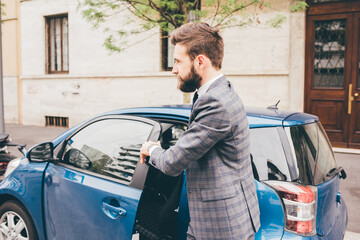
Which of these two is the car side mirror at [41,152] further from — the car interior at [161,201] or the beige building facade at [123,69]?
the beige building facade at [123,69]

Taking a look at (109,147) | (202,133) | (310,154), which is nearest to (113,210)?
(109,147)

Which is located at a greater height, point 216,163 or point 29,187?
point 216,163

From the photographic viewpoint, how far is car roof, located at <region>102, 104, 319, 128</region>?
2.31m

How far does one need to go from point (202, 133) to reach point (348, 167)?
6.31m

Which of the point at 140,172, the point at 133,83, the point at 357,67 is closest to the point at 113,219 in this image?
the point at 140,172

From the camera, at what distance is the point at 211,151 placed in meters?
1.74

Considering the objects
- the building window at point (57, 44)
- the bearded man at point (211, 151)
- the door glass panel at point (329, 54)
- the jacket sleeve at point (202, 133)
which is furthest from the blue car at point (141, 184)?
the building window at point (57, 44)

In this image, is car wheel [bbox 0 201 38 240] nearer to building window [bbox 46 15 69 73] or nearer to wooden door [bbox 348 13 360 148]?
wooden door [bbox 348 13 360 148]

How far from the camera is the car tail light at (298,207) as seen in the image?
2.06 meters

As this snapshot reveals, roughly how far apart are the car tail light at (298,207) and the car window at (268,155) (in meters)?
0.08

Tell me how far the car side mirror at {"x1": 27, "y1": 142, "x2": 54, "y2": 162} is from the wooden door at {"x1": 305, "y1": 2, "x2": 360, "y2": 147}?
24.2 feet

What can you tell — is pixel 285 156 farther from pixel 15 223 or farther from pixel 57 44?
pixel 57 44

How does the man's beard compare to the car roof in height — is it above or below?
above

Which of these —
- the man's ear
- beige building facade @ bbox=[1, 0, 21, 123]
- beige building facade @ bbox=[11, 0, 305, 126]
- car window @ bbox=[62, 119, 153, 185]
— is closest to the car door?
car window @ bbox=[62, 119, 153, 185]
